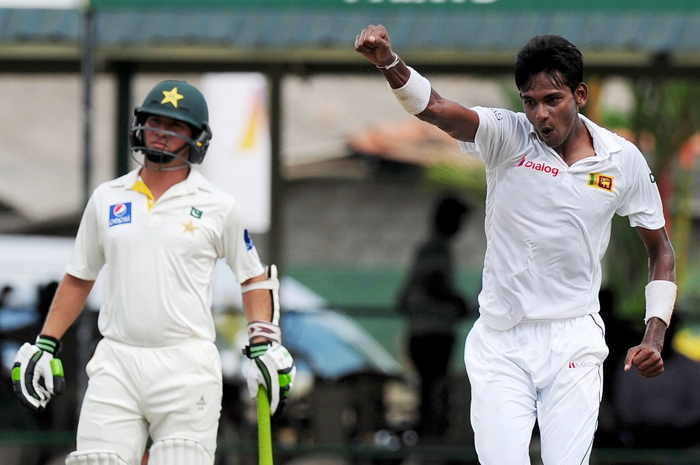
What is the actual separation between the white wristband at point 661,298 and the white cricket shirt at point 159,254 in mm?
1557

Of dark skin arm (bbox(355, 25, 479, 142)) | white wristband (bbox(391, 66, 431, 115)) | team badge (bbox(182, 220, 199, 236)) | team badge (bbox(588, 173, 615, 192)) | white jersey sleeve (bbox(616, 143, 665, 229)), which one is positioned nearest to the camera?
dark skin arm (bbox(355, 25, 479, 142))

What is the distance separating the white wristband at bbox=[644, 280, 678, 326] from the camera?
4660 millimetres

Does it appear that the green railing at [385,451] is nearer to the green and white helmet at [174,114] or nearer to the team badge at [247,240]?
the team badge at [247,240]

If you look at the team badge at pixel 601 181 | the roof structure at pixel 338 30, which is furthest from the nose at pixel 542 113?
the roof structure at pixel 338 30

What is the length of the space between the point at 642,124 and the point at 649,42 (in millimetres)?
2514

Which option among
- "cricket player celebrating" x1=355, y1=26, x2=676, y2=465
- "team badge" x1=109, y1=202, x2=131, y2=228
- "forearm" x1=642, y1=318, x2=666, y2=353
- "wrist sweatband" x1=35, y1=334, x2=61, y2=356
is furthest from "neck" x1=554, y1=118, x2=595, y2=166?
"wrist sweatband" x1=35, y1=334, x2=61, y2=356

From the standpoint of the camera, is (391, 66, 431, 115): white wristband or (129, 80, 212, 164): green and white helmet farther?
(129, 80, 212, 164): green and white helmet

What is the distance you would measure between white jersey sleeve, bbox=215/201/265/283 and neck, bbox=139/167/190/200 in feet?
0.83

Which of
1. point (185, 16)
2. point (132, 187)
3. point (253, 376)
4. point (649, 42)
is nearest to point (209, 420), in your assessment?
point (253, 376)

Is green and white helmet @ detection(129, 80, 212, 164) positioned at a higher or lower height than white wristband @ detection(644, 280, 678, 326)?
higher

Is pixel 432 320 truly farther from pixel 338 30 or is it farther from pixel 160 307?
pixel 160 307

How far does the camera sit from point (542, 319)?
4484mm

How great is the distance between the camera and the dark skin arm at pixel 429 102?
4102mm

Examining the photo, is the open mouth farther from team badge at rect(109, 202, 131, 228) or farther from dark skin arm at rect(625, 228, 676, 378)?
team badge at rect(109, 202, 131, 228)
